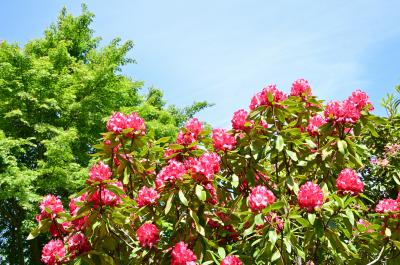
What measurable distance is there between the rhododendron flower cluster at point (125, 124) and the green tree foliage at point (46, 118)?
665cm

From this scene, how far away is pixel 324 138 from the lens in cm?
383

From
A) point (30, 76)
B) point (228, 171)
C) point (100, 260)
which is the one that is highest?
point (30, 76)

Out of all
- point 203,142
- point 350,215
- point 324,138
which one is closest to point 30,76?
point 203,142

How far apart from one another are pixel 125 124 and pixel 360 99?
6.88ft

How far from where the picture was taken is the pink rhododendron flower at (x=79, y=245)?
3502 mm

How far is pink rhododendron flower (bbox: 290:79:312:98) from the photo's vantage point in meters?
4.13

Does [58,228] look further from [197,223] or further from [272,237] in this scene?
[272,237]

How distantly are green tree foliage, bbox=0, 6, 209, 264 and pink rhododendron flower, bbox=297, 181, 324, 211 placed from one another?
7959 millimetres

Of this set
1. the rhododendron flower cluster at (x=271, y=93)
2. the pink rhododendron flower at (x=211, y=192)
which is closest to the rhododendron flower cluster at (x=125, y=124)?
the pink rhododendron flower at (x=211, y=192)

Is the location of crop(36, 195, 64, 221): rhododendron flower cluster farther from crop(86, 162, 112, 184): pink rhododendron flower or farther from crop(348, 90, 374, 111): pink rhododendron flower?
crop(348, 90, 374, 111): pink rhododendron flower

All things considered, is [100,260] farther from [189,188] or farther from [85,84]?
[85,84]

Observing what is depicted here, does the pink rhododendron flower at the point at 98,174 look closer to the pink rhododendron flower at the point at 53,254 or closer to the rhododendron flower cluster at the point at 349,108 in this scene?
the pink rhododendron flower at the point at 53,254

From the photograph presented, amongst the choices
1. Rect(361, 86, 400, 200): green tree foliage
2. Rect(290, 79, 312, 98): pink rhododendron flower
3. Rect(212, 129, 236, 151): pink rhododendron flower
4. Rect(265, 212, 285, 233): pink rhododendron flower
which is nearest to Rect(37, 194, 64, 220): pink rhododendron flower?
Rect(212, 129, 236, 151): pink rhododendron flower

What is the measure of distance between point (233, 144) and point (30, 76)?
9198 mm
